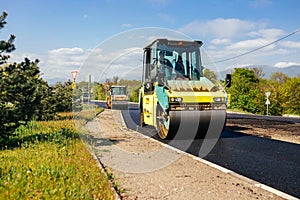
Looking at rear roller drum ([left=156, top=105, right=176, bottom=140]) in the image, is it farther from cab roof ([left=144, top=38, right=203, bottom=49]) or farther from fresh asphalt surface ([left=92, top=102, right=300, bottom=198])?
cab roof ([left=144, top=38, right=203, bottom=49])

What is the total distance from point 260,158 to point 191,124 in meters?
2.47

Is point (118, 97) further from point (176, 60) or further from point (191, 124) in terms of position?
point (191, 124)

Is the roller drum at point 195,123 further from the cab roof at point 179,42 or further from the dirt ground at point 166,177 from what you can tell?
the cab roof at point 179,42

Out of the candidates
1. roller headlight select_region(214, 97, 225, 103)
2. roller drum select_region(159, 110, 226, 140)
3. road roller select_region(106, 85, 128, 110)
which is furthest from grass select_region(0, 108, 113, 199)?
road roller select_region(106, 85, 128, 110)

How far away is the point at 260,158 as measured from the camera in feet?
25.1

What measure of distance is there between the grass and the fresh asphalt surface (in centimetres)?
278

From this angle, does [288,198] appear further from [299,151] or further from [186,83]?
[186,83]

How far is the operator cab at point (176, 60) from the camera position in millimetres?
10492

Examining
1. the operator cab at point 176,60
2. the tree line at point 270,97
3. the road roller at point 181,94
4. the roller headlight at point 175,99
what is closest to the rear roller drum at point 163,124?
the road roller at point 181,94

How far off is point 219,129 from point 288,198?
17.9 ft

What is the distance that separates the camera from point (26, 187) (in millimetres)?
4781

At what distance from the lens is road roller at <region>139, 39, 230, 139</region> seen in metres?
9.36

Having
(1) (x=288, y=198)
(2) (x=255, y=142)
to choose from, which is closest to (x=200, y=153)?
(2) (x=255, y=142)

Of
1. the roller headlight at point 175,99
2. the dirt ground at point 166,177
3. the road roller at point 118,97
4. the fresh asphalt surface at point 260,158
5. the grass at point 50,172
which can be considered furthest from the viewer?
the road roller at point 118,97
